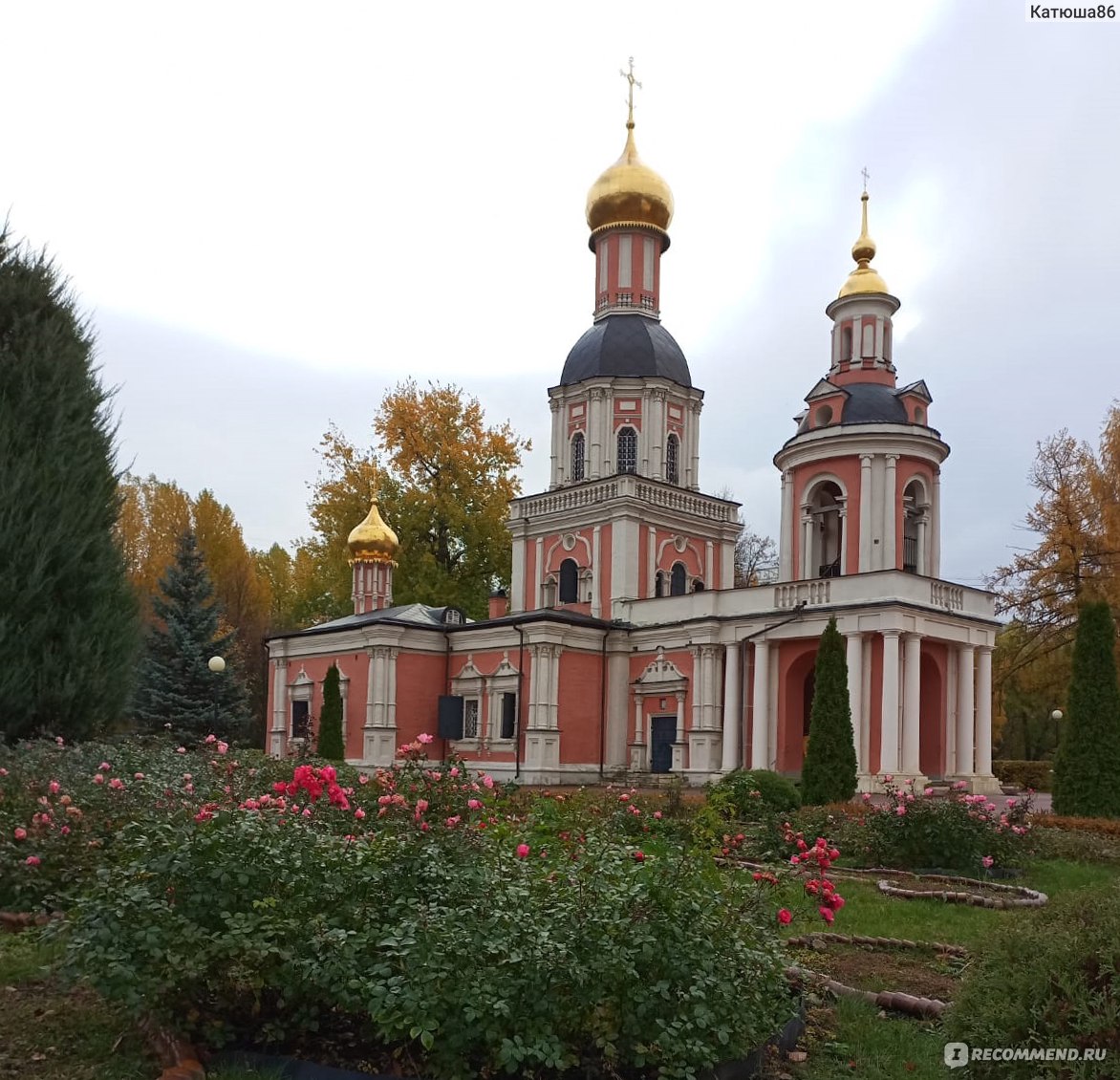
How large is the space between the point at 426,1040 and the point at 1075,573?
30.1m

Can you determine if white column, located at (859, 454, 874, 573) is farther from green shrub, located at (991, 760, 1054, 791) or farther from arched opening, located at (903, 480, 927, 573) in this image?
green shrub, located at (991, 760, 1054, 791)

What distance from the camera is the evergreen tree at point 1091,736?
56.1 ft

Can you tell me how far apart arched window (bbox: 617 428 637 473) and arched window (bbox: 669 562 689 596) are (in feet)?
10.5

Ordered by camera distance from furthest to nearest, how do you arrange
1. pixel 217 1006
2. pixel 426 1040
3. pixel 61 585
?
pixel 61 585 → pixel 217 1006 → pixel 426 1040

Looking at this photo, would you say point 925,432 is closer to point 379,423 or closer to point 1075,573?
point 1075,573

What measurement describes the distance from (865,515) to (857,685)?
4.72m

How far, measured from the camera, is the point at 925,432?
2769cm

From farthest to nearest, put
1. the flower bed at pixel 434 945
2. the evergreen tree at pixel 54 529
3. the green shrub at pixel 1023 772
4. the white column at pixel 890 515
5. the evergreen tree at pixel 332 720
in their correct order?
the green shrub at pixel 1023 772 < the evergreen tree at pixel 332 720 < the white column at pixel 890 515 < the evergreen tree at pixel 54 529 < the flower bed at pixel 434 945

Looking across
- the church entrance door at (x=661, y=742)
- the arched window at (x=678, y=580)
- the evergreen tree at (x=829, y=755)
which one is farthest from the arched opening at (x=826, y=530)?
the evergreen tree at (x=829, y=755)

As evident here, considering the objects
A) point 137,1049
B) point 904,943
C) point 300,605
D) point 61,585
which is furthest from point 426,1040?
point 300,605

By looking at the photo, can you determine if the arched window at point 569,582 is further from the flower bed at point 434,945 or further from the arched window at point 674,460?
the flower bed at point 434,945

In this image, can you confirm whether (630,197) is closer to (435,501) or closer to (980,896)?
(435,501)

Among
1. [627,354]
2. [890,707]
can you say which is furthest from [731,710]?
[627,354]

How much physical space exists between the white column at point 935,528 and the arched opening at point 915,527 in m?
0.19
